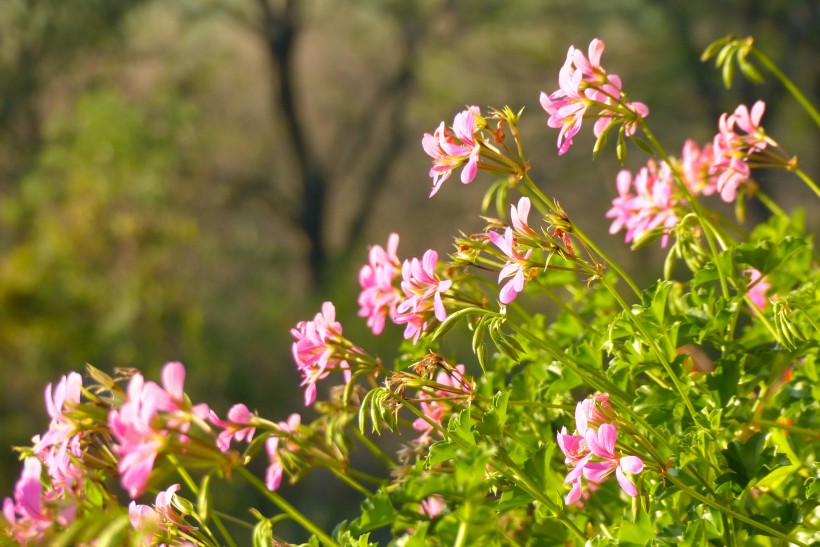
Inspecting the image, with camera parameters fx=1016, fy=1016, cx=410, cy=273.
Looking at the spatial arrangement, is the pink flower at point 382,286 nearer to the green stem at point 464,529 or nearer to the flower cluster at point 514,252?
the flower cluster at point 514,252

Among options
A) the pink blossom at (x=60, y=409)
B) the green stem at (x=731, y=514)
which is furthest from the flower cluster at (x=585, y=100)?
the pink blossom at (x=60, y=409)

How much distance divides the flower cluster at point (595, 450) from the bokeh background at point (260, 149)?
4.43 metres

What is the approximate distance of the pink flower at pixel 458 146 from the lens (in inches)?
25.1

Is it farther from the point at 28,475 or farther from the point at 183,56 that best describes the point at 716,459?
the point at 183,56

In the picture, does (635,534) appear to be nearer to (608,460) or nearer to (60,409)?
(608,460)

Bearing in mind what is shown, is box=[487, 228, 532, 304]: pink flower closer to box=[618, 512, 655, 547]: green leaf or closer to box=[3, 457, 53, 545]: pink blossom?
box=[618, 512, 655, 547]: green leaf

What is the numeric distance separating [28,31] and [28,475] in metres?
6.87

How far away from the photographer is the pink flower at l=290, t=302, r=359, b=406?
655 millimetres

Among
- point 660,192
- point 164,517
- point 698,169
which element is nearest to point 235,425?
point 164,517

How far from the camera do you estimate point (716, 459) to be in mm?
636

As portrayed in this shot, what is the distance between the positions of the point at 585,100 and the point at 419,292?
0.17 metres

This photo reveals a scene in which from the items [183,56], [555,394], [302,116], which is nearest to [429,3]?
[302,116]

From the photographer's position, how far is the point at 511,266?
2.05 feet

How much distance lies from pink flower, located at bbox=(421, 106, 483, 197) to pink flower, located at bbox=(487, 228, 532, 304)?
0.15 feet
